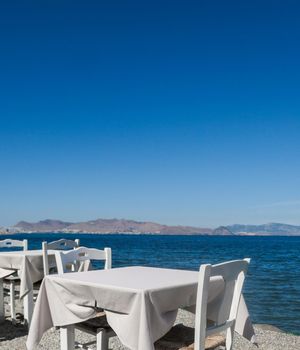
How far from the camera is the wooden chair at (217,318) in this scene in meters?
2.91

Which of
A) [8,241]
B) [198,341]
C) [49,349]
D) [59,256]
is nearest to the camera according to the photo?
[198,341]

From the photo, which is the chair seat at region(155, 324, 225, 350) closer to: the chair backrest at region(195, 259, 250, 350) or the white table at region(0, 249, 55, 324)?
the chair backrest at region(195, 259, 250, 350)

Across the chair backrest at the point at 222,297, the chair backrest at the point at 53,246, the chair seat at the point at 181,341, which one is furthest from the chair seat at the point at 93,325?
the chair backrest at the point at 53,246

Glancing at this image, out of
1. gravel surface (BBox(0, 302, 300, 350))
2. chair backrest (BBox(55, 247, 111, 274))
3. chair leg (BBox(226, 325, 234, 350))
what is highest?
chair backrest (BBox(55, 247, 111, 274))

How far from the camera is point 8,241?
686 centimetres

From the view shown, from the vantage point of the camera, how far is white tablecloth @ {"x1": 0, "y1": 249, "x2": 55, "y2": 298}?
5.37 meters

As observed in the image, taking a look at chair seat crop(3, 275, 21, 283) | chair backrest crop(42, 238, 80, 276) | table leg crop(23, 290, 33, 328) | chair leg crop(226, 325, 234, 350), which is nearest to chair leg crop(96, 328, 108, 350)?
chair leg crop(226, 325, 234, 350)

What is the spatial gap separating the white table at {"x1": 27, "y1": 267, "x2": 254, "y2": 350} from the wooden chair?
10cm

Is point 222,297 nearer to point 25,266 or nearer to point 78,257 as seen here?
point 78,257

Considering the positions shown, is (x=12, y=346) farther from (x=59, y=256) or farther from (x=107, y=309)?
(x=107, y=309)

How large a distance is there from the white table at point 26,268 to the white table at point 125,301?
201 centimetres

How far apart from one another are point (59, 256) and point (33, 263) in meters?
1.72

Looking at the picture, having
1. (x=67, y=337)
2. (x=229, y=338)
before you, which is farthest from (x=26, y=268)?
(x=229, y=338)

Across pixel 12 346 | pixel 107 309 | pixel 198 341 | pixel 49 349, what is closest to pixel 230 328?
pixel 198 341
